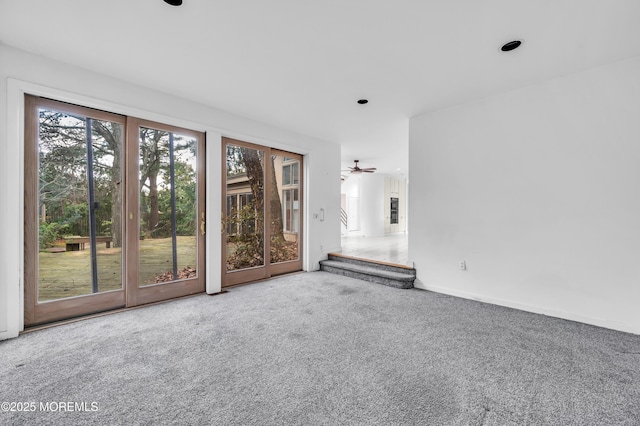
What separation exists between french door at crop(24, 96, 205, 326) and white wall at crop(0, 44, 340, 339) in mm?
119

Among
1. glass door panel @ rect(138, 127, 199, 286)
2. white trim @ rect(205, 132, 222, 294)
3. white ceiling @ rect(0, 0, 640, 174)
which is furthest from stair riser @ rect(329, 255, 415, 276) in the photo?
glass door panel @ rect(138, 127, 199, 286)

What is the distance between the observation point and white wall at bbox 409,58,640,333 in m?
2.73

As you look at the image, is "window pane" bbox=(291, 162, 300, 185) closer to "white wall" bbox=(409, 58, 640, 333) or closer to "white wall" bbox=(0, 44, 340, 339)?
"white wall" bbox=(0, 44, 340, 339)

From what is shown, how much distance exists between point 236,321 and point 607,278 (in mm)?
3936

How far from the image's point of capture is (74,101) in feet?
9.38

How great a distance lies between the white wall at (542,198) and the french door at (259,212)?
2397 millimetres

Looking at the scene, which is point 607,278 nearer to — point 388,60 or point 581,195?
point 581,195

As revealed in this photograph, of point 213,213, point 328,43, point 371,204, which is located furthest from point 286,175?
point 371,204

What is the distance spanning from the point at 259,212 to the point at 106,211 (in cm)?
212

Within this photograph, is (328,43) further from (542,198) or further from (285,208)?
(285,208)

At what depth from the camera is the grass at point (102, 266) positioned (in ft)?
9.21

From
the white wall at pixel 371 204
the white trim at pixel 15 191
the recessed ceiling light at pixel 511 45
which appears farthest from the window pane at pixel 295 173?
the white wall at pixel 371 204

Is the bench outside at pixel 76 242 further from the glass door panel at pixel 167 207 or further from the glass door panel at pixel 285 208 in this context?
the glass door panel at pixel 285 208

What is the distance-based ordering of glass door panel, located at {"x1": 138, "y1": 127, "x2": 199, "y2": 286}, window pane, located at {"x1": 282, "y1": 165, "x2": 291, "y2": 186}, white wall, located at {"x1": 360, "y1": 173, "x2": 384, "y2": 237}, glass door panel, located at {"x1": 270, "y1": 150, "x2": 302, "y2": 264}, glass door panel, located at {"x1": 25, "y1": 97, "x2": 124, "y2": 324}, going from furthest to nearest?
1. white wall, located at {"x1": 360, "y1": 173, "x2": 384, "y2": 237}
2. window pane, located at {"x1": 282, "y1": 165, "x2": 291, "y2": 186}
3. glass door panel, located at {"x1": 270, "y1": 150, "x2": 302, "y2": 264}
4. glass door panel, located at {"x1": 138, "y1": 127, "x2": 199, "y2": 286}
5. glass door panel, located at {"x1": 25, "y1": 97, "x2": 124, "y2": 324}
